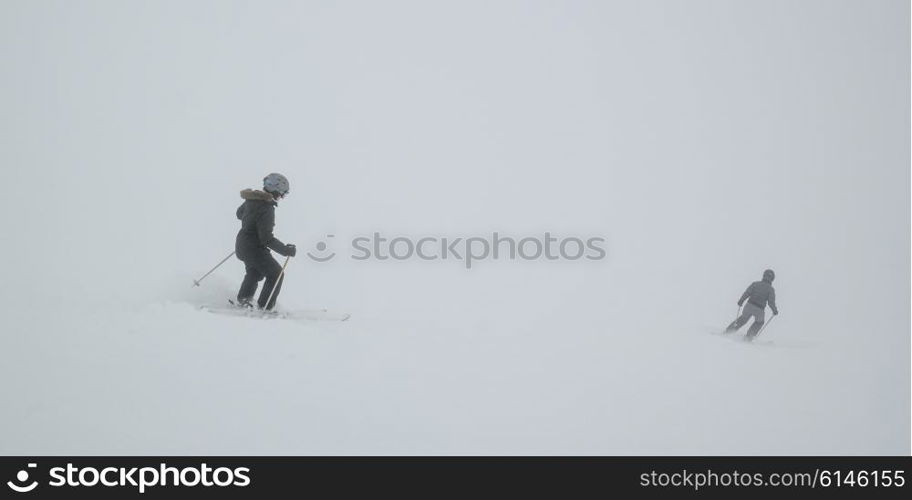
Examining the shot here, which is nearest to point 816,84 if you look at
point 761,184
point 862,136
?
point 862,136

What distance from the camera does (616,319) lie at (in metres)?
13.9

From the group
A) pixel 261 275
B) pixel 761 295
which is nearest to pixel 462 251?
pixel 761 295

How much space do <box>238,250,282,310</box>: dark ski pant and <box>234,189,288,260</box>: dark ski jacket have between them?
60mm

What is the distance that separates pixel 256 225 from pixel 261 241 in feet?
0.77

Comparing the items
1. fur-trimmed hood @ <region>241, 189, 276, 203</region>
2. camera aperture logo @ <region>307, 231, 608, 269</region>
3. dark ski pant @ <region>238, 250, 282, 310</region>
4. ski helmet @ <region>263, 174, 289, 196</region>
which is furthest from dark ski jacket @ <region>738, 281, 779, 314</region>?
camera aperture logo @ <region>307, 231, 608, 269</region>

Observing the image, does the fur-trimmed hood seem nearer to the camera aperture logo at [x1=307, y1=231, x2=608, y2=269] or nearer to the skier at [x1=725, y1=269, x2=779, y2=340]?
the skier at [x1=725, y1=269, x2=779, y2=340]

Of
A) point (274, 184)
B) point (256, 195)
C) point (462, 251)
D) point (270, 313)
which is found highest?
point (462, 251)

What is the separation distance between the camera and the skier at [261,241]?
29.1 ft

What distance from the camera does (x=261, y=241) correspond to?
897 centimetres

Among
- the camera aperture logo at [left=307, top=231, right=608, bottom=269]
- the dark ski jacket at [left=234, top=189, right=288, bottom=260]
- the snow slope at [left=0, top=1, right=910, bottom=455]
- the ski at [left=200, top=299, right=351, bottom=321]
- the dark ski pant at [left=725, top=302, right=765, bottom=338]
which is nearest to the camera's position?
the snow slope at [left=0, top=1, right=910, bottom=455]

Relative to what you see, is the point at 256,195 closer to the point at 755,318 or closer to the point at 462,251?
the point at 755,318

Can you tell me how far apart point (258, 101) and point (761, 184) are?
66202mm

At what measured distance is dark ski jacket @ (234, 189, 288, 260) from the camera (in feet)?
29.0

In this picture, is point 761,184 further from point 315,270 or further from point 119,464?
point 119,464
